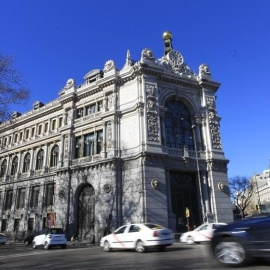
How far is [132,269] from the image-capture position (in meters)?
8.35

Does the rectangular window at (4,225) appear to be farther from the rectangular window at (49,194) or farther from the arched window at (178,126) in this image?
the arched window at (178,126)

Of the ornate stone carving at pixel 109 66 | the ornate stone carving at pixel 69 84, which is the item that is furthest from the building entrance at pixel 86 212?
the ornate stone carving at pixel 109 66

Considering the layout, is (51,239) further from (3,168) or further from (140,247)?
(3,168)

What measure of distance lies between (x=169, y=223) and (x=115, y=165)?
25.1ft

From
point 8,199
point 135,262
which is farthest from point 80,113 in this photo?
point 135,262

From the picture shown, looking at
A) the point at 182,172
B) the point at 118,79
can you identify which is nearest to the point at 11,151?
the point at 118,79

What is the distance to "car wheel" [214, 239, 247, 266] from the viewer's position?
703 centimetres

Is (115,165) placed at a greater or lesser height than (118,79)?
lesser

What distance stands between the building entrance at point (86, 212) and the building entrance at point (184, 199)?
8.61 meters

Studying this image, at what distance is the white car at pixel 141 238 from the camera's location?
1388 centimetres

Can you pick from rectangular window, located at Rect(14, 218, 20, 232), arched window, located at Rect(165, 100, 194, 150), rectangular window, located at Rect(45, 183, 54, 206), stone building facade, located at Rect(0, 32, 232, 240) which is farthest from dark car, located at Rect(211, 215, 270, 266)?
rectangular window, located at Rect(14, 218, 20, 232)

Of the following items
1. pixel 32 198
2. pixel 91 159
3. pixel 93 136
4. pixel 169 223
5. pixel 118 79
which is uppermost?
pixel 118 79

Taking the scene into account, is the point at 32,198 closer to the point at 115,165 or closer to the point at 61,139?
the point at 61,139

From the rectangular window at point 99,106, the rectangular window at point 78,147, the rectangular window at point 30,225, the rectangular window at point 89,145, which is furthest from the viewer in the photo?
the rectangular window at point 30,225
